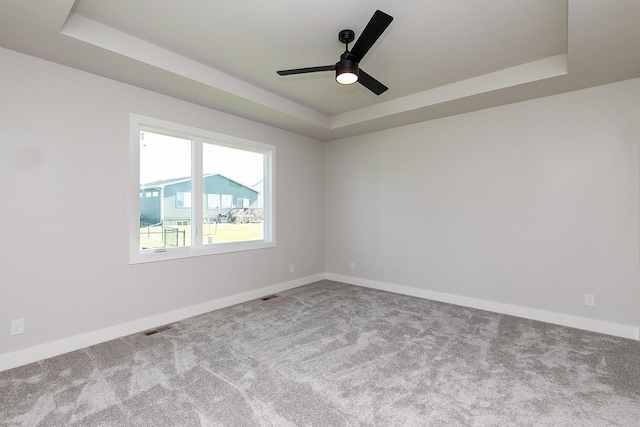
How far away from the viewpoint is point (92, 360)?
2.53m

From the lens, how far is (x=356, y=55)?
7.52 feet

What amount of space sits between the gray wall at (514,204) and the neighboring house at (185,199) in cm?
198

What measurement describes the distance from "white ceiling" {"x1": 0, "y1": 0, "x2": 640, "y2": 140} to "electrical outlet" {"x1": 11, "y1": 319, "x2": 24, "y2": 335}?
2200mm

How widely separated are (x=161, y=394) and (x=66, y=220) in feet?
5.92

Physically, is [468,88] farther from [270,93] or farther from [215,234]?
[215,234]

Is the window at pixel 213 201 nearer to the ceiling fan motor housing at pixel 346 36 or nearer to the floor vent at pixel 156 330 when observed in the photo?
the floor vent at pixel 156 330

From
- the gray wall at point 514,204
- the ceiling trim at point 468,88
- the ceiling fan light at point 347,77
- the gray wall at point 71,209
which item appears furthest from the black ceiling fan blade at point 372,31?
the gray wall at point 514,204

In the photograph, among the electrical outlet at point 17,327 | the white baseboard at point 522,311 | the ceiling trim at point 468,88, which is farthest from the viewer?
the white baseboard at point 522,311

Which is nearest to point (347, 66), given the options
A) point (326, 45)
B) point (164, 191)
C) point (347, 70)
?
point (347, 70)

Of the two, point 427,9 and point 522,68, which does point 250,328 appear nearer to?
point 427,9

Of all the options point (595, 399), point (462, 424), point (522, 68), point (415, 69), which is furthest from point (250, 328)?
point (522, 68)

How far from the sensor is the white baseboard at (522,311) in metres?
3.04

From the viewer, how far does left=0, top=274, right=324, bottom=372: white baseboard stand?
247cm

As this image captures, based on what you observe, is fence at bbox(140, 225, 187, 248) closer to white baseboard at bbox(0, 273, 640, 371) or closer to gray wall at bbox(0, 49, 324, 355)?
gray wall at bbox(0, 49, 324, 355)
